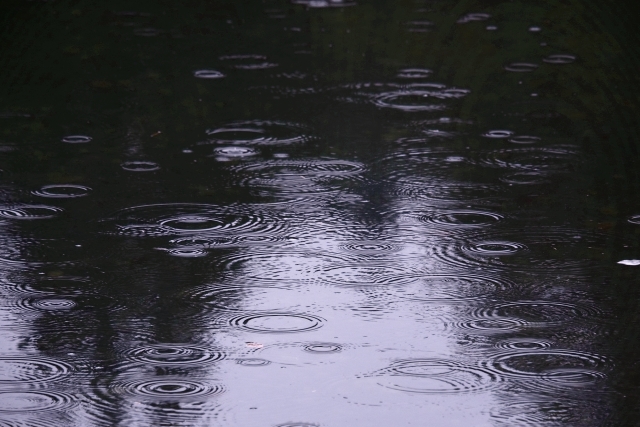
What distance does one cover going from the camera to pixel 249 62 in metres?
7.51

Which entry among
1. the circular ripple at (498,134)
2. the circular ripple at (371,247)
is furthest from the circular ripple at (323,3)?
the circular ripple at (371,247)

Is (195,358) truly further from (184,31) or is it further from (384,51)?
(184,31)

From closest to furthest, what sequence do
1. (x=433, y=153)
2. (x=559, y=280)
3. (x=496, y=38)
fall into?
(x=559, y=280) < (x=433, y=153) < (x=496, y=38)

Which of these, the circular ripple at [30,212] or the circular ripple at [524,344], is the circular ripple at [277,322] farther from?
the circular ripple at [30,212]

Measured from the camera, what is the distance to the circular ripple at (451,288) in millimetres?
3854

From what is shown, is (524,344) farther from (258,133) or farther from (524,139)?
(258,133)

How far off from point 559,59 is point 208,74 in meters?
2.57

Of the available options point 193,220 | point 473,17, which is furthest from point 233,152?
point 473,17

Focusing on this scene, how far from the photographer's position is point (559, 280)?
4.00 meters

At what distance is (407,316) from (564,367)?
24.5 inches

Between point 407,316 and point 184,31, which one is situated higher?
point 184,31

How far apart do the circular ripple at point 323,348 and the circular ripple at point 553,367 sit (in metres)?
0.51

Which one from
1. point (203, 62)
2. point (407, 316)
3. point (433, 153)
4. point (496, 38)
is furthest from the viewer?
point (496, 38)

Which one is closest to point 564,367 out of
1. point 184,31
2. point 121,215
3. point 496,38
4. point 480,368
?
point 480,368
